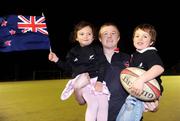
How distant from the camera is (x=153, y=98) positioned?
347 centimetres

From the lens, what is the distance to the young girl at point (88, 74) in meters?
3.84

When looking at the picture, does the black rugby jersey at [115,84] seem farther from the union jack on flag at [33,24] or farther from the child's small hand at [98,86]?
the union jack on flag at [33,24]

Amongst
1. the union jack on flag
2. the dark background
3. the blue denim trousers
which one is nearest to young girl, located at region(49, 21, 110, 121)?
the blue denim trousers

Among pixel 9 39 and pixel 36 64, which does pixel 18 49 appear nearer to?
pixel 9 39

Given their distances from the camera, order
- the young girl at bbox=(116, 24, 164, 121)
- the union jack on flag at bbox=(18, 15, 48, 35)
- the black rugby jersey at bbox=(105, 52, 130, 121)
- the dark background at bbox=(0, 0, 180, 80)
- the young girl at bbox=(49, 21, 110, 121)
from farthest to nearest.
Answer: the dark background at bbox=(0, 0, 180, 80) < the union jack on flag at bbox=(18, 15, 48, 35) < the young girl at bbox=(49, 21, 110, 121) < the black rugby jersey at bbox=(105, 52, 130, 121) < the young girl at bbox=(116, 24, 164, 121)

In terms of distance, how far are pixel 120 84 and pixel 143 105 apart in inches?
11.1

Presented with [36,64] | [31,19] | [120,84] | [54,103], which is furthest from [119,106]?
[36,64]

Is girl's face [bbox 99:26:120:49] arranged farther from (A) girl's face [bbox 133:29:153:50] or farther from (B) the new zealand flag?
(B) the new zealand flag

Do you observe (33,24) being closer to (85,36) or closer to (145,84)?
(85,36)

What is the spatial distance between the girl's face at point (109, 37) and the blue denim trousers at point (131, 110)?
56 centimetres

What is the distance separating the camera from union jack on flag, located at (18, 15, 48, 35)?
15.4 ft

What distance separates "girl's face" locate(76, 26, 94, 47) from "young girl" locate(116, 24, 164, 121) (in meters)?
0.50

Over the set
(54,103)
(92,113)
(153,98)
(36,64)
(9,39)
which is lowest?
(36,64)

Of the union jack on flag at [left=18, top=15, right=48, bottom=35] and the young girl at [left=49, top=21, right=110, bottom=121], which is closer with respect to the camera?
the young girl at [left=49, top=21, right=110, bottom=121]
